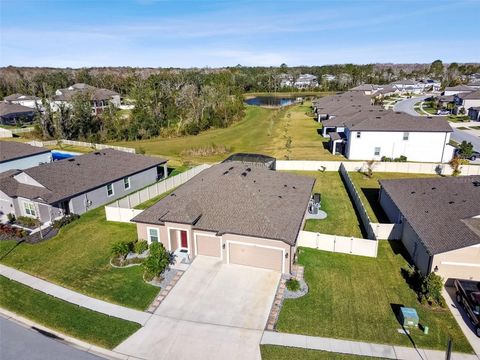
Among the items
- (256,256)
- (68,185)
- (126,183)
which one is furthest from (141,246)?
(126,183)

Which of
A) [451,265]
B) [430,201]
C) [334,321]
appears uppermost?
[430,201]

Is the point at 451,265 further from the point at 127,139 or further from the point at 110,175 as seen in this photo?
the point at 127,139

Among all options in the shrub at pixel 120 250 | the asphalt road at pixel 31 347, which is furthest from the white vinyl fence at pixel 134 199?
the asphalt road at pixel 31 347

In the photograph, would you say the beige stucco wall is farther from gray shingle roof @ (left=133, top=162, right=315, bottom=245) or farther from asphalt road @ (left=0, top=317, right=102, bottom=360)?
asphalt road @ (left=0, top=317, right=102, bottom=360)

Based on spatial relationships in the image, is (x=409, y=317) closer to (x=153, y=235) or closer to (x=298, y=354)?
(x=298, y=354)

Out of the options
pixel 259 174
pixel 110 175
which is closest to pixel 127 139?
pixel 110 175

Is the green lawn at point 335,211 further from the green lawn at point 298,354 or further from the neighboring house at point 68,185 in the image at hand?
the neighboring house at point 68,185

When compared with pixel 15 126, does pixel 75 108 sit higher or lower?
higher

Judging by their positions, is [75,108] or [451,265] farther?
[75,108]
